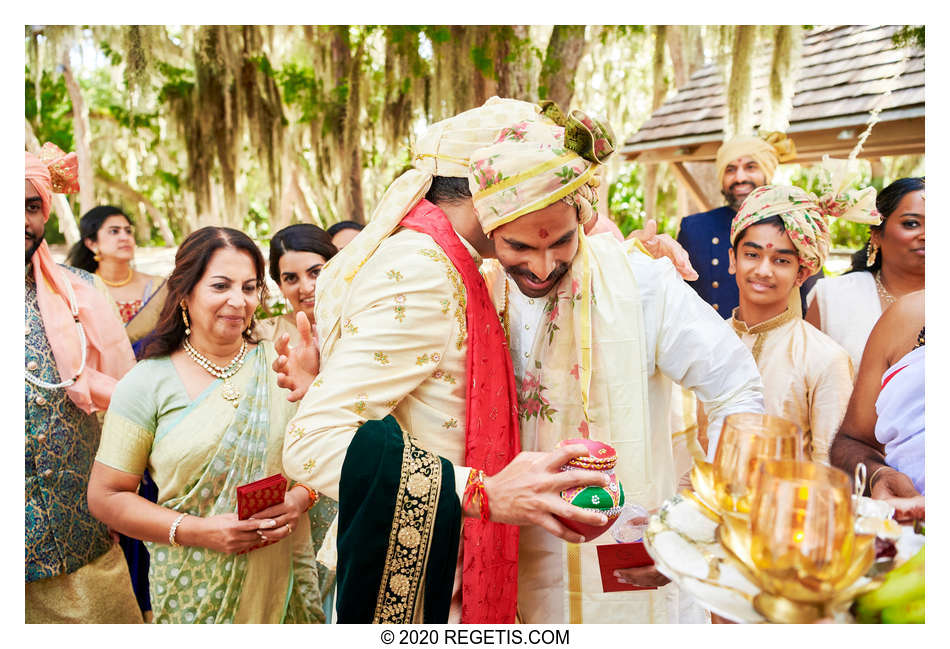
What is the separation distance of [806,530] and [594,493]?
0.42 metres

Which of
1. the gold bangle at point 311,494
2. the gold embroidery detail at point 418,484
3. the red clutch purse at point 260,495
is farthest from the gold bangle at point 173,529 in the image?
the gold embroidery detail at point 418,484

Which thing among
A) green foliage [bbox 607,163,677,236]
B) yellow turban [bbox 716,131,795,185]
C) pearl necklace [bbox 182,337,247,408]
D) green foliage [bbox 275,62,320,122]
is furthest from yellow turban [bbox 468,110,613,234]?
green foliage [bbox 607,163,677,236]

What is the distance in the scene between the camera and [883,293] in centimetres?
254

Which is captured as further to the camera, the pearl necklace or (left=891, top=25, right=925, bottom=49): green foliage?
(left=891, top=25, right=925, bottom=49): green foliage

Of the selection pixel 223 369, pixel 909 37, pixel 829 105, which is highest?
pixel 829 105

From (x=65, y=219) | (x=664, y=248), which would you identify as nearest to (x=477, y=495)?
(x=664, y=248)

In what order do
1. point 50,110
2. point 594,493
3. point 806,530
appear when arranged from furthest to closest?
1. point 50,110
2. point 594,493
3. point 806,530

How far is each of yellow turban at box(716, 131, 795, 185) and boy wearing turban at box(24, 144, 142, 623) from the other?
3.26 meters

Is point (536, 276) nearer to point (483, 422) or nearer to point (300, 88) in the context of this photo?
point (483, 422)

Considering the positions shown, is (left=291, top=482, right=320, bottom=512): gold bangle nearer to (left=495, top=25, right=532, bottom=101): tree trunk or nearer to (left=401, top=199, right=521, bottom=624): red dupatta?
(left=401, top=199, right=521, bottom=624): red dupatta

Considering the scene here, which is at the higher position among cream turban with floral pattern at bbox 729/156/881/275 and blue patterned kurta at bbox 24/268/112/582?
cream turban with floral pattern at bbox 729/156/881/275

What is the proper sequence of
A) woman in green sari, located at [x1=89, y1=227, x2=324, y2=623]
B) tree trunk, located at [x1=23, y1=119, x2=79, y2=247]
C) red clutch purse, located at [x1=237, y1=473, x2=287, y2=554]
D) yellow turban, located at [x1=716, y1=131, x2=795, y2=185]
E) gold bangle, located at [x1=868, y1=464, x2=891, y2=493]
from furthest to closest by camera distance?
yellow turban, located at [x1=716, y1=131, x2=795, y2=185]
tree trunk, located at [x1=23, y1=119, x2=79, y2=247]
woman in green sari, located at [x1=89, y1=227, x2=324, y2=623]
red clutch purse, located at [x1=237, y1=473, x2=287, y2=554]
gold bangle, located at [x1=868, y1=464, x2=891, y2=493]

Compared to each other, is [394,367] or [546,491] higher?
[394,367]

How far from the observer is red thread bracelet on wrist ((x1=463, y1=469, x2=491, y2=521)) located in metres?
1.41
